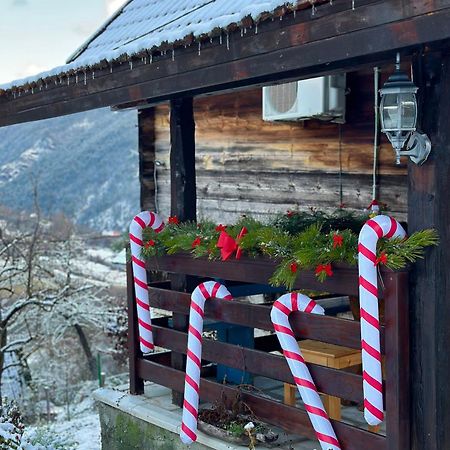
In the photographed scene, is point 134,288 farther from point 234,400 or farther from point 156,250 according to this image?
point 234,400

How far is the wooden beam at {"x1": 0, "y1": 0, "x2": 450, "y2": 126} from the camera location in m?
3.41

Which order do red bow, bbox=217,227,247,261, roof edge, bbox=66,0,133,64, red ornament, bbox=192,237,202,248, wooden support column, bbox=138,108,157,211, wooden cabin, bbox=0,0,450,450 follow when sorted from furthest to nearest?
wooden support column, bbox=138,108,157,211, roof edge, bbox=66,0,133,64, red ornament, bbox=192,237,202,248, red bow, bbox=217,227,247,261, wooden cabin, bbox=0,0,450,450

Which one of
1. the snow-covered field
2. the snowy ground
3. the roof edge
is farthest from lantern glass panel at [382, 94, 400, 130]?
the snow-covered field

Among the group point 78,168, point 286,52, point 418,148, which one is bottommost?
point 418,148

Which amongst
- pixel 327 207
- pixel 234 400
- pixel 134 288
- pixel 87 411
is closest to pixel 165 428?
pixel 234 400

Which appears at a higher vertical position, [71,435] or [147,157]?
[147,157]

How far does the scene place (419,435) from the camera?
4.23m

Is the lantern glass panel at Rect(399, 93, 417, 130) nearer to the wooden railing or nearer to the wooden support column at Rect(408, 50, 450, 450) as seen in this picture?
the wooden support column at Rect(408, 50, 450, 450)

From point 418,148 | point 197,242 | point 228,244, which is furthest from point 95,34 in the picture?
point 418,148

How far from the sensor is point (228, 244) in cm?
517

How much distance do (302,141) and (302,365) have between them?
3.44 m

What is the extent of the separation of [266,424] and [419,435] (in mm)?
1335

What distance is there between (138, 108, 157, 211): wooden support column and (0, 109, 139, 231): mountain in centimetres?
3637

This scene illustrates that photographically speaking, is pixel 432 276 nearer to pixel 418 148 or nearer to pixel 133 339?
pixel 418 148
